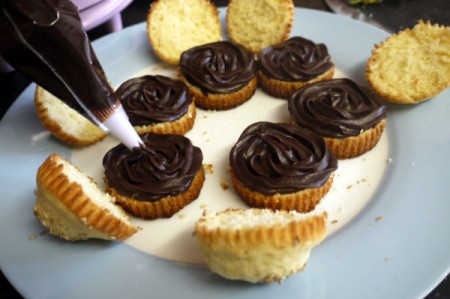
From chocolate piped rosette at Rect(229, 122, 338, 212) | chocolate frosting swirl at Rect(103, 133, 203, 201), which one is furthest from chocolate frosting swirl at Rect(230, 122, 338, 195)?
chocolate frosting swirl at Rect(103, 133, 203, 201)

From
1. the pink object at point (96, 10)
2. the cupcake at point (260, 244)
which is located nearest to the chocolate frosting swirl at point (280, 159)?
the cupcake at point (260, 244)

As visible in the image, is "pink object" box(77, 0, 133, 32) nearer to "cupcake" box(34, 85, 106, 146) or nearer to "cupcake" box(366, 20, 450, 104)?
"cupcake" box(34, 85, 106, 146)

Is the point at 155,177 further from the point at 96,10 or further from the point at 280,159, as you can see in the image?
the point at 96,10

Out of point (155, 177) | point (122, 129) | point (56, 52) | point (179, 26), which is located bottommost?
point (155, 177)

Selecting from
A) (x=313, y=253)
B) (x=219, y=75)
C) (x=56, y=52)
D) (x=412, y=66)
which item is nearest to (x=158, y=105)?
(x=219, y=75)

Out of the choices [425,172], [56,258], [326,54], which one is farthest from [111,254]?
[326,54]

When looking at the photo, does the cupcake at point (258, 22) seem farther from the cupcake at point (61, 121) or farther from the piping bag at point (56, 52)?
the piping bag at point (56, 52)
